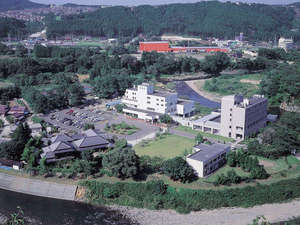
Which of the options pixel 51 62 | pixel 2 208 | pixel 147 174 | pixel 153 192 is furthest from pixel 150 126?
pixel 51 62

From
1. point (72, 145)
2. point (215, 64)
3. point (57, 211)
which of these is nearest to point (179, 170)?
point (57, 211)

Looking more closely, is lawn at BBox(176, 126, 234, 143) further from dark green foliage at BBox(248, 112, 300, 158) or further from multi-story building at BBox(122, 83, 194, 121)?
multi-story building at BBox(122, 83, 194, 121)

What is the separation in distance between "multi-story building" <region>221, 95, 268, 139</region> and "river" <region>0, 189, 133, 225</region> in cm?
879

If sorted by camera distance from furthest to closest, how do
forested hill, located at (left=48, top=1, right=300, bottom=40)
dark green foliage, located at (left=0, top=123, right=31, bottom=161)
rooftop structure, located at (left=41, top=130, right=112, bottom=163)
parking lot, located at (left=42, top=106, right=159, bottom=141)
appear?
forested hill, located at (left=48, top=1, right=300, bottom=40)
parking lot, located at (left=42, top=106, right=159, bottom=141)
dark green foliage, located at (left=0, top=123, right=31, bottom=161)
rooftop structure, located at (left=41, top=130, right=112, bottom=163)

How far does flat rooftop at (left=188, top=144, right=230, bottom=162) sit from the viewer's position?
1501 centimetres

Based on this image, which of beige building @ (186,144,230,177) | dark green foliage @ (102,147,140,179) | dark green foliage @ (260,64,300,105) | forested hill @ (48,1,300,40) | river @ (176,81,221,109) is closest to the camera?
dark green foliage @ (102,147,140,179)

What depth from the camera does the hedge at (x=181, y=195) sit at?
13.4 meters

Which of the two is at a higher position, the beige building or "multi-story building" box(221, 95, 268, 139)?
"multi-story building" box(221, 95, 268, 139)

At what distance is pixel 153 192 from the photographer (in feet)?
44.8

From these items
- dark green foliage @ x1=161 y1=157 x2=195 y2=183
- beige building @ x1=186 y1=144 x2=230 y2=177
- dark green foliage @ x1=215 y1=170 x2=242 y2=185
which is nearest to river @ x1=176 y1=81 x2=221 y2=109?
beige building @ x1=186 y1=144 x2=230 y2=177

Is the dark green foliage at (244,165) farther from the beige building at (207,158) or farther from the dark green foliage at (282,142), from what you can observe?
the dark green foliage at (282,142)

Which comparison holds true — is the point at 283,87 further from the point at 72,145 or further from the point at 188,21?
the point at 188,21

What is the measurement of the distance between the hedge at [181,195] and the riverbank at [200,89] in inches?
622

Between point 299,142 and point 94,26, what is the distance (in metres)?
58.4
